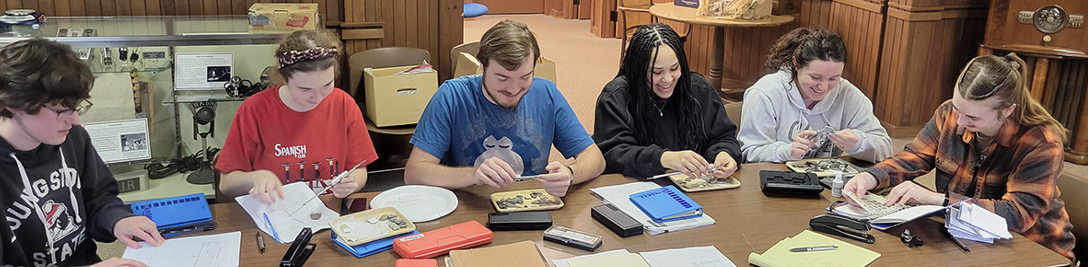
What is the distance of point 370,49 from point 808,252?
264cm

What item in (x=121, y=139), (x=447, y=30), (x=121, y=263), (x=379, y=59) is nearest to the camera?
(x=121, y=263)

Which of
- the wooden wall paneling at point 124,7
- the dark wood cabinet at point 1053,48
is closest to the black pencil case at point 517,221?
the wooden wall paneling at point 124,7

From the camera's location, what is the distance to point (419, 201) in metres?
2.17

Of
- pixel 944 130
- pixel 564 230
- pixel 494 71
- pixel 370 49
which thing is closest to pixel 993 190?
pixel 944 130

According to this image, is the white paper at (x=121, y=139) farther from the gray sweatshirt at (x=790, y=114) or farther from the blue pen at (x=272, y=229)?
the gray sweatshirt at (x=790, y=114)

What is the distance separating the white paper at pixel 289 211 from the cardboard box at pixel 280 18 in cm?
158

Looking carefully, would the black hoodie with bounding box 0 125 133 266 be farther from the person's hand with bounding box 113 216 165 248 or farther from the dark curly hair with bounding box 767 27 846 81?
the dark curly hair with bounding box 767 27 846 81

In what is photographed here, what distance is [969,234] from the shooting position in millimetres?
2006

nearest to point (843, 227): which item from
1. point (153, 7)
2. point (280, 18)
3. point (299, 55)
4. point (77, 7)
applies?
point (299, 55)

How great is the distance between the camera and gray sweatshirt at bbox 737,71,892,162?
291cm

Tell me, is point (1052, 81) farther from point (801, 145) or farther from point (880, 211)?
point (880, 211)

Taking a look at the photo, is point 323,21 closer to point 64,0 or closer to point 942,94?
point 64,0

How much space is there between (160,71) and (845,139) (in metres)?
2.62

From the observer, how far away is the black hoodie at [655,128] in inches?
97.8
